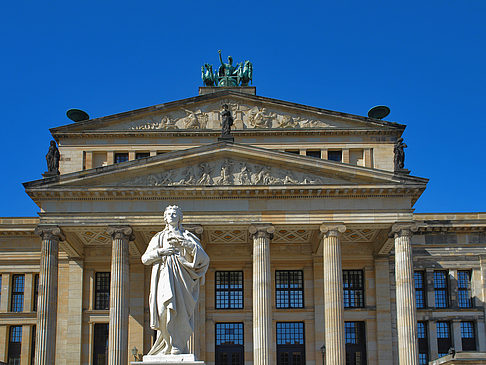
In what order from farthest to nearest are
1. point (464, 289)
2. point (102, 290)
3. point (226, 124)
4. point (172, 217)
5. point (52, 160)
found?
point (464, 289) < point (102, 290) < point (226, 124) < point (52, 160) < point (172, 217)

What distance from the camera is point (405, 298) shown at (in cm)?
4722

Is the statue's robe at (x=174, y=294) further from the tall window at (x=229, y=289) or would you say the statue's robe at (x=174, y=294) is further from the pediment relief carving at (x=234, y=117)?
the pediment relief carving at (x=234, y=117)

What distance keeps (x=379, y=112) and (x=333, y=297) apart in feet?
59.7

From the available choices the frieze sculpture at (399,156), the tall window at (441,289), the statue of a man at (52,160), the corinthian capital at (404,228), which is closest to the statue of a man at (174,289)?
the corinthian capital at (404,228)

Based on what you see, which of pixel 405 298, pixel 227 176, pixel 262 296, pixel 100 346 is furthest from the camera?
pixel 100 346

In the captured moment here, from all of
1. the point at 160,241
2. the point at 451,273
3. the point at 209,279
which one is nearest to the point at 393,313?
the point at 451,273

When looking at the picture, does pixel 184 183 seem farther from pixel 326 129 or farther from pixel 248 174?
pixel 326 129

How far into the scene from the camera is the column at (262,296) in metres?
46.0

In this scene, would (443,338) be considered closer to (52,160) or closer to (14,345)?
(52,160)

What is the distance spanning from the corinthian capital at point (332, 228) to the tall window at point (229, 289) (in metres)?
9.40

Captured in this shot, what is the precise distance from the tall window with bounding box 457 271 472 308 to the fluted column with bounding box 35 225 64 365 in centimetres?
2723

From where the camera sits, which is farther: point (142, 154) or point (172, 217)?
point (142, 154)

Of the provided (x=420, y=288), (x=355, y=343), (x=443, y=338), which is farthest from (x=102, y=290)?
(x=443, y=338)

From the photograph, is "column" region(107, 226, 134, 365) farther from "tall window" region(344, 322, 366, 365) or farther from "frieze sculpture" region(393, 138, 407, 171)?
"frieze sculpture" region(393, 138, 407, 171)
